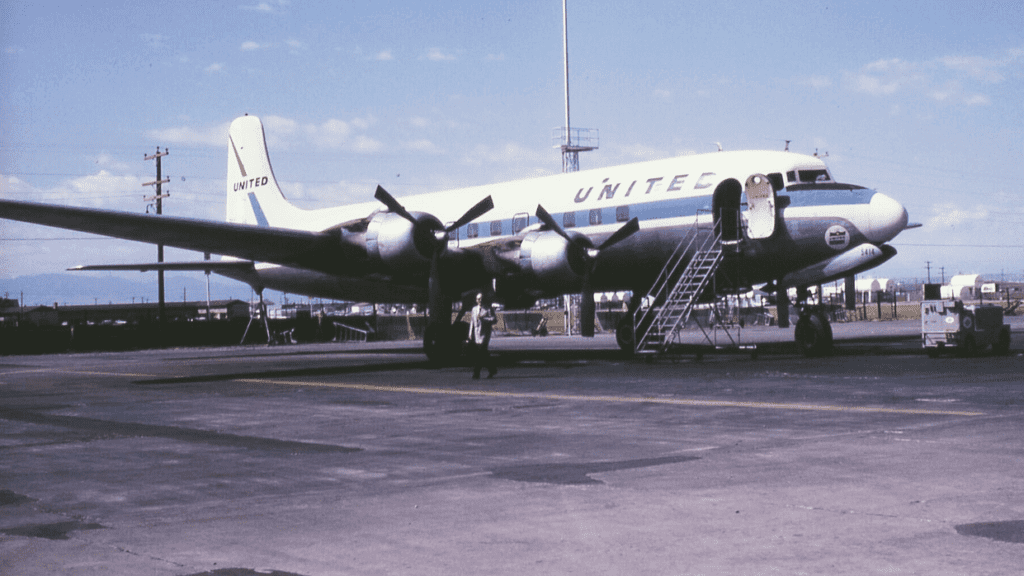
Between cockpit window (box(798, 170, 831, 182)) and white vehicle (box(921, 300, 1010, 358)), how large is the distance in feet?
12.6

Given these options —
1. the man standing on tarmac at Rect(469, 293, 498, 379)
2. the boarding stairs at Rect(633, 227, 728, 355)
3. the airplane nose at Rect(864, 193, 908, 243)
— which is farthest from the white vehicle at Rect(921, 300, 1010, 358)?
the man standing on tarmac at Rect(469, 293, 498, 379)

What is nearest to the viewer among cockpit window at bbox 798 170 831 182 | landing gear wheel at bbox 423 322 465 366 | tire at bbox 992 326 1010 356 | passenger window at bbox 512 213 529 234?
cockpit window at bbox 798 170 831 182

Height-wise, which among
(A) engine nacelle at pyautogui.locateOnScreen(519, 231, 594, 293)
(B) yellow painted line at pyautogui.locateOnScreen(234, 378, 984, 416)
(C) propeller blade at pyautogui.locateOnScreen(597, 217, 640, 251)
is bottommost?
(B) yellow painted line at pyautogui.locateOnScreen(234, 378, 984, 416)

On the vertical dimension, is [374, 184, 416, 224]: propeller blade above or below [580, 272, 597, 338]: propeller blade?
above

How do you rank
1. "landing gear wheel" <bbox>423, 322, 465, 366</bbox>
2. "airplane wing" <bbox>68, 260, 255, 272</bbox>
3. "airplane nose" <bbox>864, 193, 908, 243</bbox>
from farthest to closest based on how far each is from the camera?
1. "airplane wing" <bbox>68, 260, 255, 272</bbox>
2. "landing gear wheel" <bbox>423, 322, 465, 366</bbox>
3. "airplane nose" <bbox>864, 193, 908, 243</bbox>

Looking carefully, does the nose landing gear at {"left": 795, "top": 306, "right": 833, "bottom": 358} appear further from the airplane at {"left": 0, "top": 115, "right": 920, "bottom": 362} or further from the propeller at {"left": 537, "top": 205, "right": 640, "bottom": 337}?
the propeller at {"left": 537, "top": 205, "right": 640, "bottom": 337}

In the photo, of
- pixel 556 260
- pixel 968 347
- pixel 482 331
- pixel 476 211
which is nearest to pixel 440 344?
pixel 476 211

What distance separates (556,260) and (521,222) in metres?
3.24

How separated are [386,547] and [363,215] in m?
25.4

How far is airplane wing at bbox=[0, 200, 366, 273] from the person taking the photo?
23.0 meters

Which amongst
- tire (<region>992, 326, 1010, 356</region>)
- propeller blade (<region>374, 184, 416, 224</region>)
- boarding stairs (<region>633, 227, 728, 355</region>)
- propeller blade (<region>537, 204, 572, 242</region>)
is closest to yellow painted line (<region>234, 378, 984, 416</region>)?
propeller blade (<region>374, 184, 416, 224</region>)

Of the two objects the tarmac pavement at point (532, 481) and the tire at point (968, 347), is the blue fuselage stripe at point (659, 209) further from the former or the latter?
the tarmac pavement at point (532, 481)

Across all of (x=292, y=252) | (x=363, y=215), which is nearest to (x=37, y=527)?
(x=292, y=252)

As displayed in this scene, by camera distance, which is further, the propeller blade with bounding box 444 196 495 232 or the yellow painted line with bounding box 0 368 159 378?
the propeller blade with bounding box 444 196 495 232
